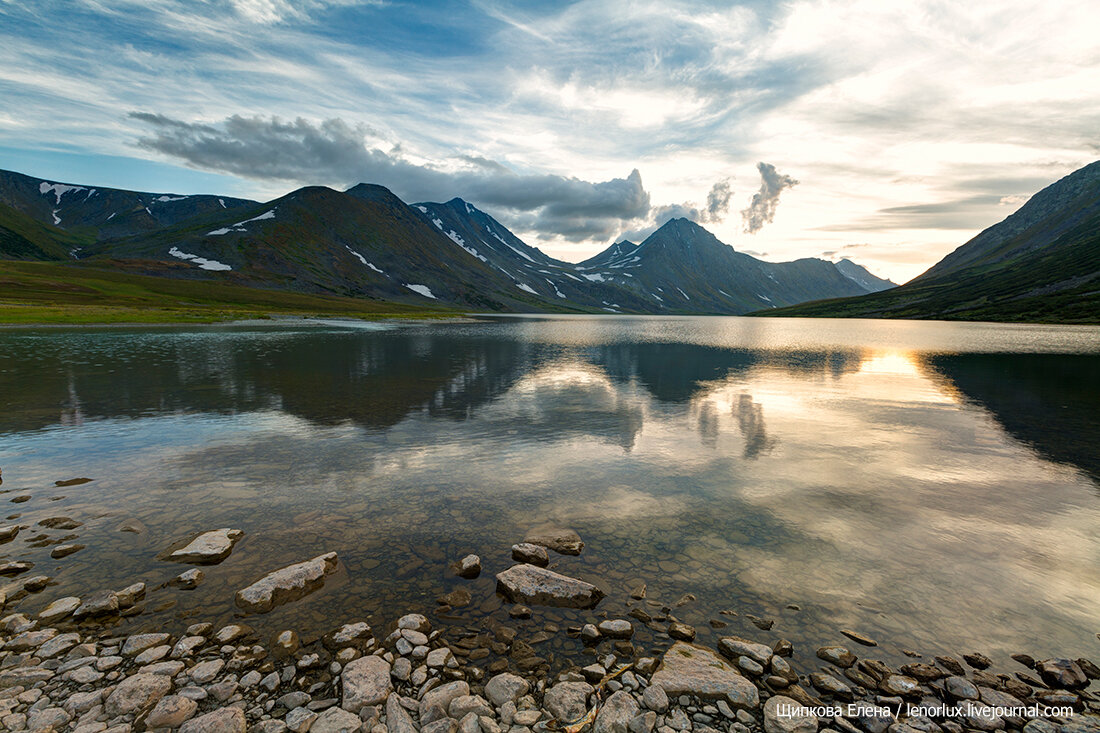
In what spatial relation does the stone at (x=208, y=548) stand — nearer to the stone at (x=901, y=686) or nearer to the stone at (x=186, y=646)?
the stone at (x=186, y=646)

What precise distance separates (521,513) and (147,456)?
1766 centimetres

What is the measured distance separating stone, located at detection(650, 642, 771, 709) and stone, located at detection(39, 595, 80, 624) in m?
12.1

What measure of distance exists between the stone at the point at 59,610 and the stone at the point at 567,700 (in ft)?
33.4

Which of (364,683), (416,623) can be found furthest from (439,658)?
(364,683)

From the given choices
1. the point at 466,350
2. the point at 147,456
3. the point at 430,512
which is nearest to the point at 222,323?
the point at 466,350

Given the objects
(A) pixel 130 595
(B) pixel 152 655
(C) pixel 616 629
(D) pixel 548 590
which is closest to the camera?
(B) pixel 152 655

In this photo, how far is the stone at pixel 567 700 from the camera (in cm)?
789

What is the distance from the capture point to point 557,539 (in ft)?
46.6

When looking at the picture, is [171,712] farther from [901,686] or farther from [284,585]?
[901,686]

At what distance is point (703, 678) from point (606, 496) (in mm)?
9182

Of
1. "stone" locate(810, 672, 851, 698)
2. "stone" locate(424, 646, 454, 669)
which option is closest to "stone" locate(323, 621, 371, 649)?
"stone" locate(424, 646, 454, 669)

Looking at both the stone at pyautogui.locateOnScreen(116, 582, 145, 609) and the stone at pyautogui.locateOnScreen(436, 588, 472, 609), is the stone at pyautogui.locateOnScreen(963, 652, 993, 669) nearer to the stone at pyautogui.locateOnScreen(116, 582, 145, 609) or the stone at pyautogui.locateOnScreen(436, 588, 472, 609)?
the stone at pyautogui.locateOnScreen(436, 588, 472, 609)

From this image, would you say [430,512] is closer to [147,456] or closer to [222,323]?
[147,456]

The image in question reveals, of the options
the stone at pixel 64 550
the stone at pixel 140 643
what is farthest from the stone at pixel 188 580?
the stone at pixel 64 550
